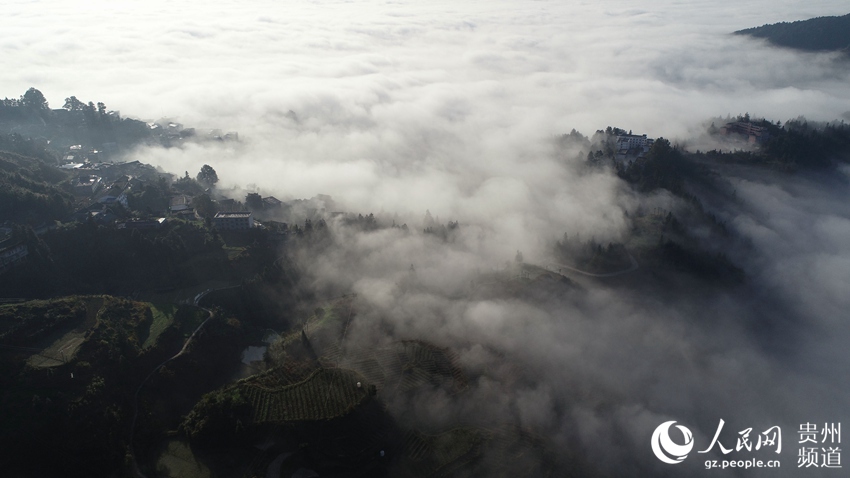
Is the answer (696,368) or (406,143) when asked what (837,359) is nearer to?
(696,368)

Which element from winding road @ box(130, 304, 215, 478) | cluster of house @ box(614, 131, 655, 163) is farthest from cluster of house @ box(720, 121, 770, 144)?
winding road @ box(130, 304, 215, 478)

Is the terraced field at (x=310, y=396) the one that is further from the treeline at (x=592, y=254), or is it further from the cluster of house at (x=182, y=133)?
the cluster of house at (x=182, y=133)

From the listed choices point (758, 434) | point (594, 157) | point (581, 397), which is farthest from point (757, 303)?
point (594, 157)

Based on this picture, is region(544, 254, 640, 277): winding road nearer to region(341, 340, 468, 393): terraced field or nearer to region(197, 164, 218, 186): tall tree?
region(341, 340, 468, 393): terraced field

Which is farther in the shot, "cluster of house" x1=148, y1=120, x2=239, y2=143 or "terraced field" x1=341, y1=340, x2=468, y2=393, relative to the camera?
"cluster of house" x1=148, y1=120, x2=239, y2=143

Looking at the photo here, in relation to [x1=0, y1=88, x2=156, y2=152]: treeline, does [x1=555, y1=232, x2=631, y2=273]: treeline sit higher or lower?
lower

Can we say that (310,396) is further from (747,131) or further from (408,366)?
(747,131)

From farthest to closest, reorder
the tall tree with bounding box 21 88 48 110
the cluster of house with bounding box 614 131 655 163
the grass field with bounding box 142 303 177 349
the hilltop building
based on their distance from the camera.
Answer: the tall tree with bounding box 21 88 48 110 → the cluster of house with bounding box 614 131 655 163 → the hilltop building → the grass field with bounding box 142 303 177 349

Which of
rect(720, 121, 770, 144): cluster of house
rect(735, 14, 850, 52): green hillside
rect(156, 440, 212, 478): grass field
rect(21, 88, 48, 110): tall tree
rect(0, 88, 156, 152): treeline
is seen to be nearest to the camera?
rect(156, 440, 212, 478): grass field
